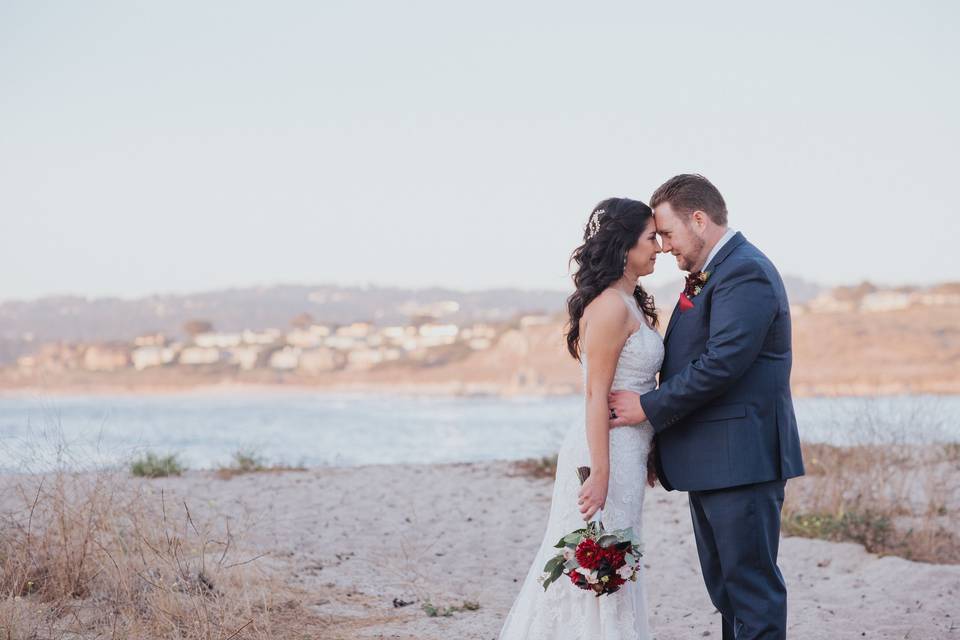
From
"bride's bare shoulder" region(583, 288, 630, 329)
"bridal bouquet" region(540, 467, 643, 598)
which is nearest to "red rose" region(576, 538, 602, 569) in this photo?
"bridal bouquet" region(540, 467, 643, 598)

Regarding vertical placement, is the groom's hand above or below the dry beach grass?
above

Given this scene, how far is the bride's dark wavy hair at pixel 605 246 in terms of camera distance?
3.85m

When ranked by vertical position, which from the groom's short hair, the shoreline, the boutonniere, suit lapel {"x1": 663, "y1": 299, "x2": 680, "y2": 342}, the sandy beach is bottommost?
the shoreline

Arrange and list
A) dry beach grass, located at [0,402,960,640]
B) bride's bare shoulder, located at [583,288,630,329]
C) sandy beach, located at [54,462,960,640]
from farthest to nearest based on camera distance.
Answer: sandy beach, located at [54,462,960,640] < dry beach grass, located at [0,402,960,640] < bride's bare shoulder, located at [583,288,630,329]

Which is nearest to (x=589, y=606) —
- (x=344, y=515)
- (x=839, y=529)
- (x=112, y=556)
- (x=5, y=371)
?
(x=112, y=556)

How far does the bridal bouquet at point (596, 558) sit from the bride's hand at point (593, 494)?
0.04m

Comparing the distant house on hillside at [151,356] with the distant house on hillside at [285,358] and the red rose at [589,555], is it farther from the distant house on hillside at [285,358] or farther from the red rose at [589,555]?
the red rose at [589,555]

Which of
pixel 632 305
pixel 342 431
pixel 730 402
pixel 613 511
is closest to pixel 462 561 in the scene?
pixel 613 511

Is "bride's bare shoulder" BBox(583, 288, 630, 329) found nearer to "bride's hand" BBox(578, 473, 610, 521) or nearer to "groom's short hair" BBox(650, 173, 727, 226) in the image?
"groom's short hair" BBox(650, 173, 727, 226)

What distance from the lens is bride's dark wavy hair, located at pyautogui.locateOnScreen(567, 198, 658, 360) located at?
385 centimetres

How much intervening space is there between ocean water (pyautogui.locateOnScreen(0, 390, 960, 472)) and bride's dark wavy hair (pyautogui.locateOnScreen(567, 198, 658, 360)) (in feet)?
1.82

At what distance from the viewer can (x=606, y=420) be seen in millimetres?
3801

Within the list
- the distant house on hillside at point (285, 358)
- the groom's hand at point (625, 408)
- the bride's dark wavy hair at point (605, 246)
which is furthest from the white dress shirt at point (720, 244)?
the distant house on hillside at point (285, 358)

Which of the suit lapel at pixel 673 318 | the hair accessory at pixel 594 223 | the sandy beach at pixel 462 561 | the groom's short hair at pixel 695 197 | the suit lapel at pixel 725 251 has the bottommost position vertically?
the sandy beach at pixel 462 561
